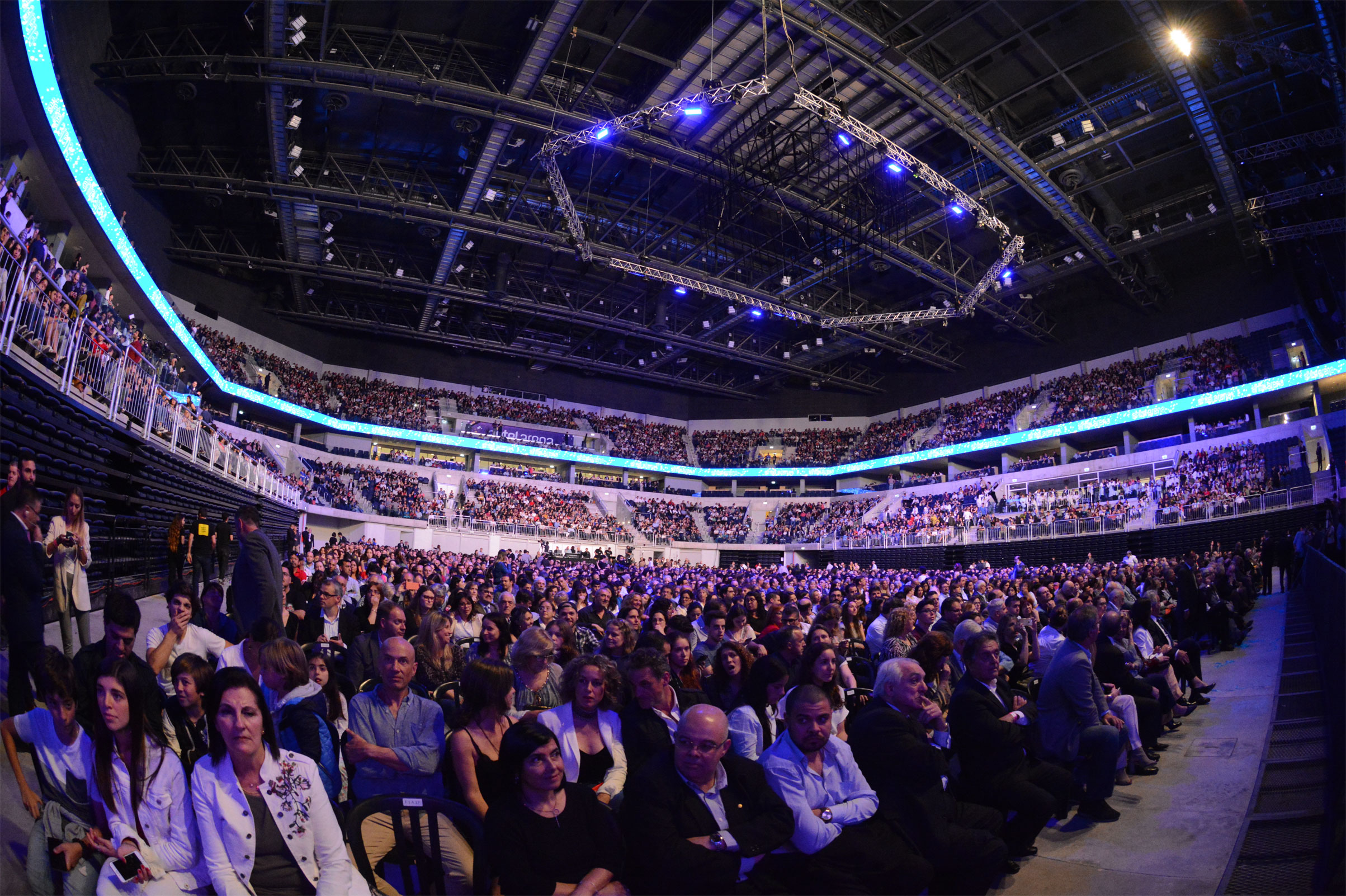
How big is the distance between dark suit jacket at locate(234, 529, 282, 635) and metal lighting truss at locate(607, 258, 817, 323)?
1804cm

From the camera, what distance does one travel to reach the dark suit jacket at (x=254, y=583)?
17.9ft

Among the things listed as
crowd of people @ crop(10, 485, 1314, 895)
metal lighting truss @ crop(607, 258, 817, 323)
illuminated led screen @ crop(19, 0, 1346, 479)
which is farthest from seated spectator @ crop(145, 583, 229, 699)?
metal lighting truss @ crop(607, 258, 817, 323)

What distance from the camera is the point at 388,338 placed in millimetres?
37844

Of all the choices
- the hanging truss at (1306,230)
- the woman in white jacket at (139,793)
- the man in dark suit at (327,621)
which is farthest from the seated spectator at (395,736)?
the hanging truss at (1306,230)

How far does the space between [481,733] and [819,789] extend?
1470 millimetres

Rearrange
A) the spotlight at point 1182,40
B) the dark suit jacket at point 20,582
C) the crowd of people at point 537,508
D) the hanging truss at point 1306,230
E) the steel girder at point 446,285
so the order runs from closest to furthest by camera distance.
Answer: the dark suit jacket at point 20,582
the spotlight at point 1182,40
the hanging truss at point 1306,230
the steel girder at point 446,285
the crowd of people at point 537,508

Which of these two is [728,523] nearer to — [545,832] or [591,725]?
[591,725]

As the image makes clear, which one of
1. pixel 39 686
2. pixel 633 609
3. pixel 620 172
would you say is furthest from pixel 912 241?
pixel 39 686

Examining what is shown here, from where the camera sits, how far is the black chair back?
8.42 ft

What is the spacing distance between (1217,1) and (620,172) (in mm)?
14482

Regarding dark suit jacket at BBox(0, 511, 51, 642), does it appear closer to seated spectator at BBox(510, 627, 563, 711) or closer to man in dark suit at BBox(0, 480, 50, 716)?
man in dark suit at BBox(0, 480, 50, 716)

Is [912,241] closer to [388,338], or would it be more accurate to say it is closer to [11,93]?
[11,93]

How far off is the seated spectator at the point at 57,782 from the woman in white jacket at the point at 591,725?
66.0 inches

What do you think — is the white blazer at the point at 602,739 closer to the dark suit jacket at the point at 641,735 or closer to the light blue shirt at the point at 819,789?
the dark suit jacket at the point at 641,735
